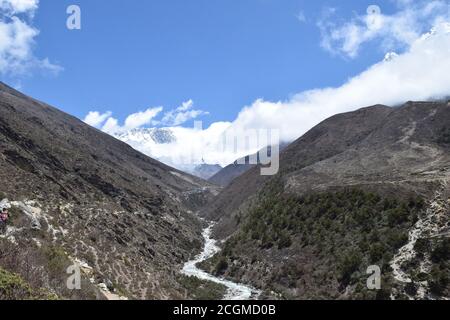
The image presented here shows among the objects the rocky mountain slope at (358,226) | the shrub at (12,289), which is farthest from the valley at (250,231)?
the rocky mountain slope at (358,226)

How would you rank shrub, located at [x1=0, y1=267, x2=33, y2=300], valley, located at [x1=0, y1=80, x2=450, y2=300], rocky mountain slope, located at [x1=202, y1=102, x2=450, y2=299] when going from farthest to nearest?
1. rocky mountain slope, located at [x1=202, y1=102, x2=450, y2=299]
2. valley, located at [x1=0, y1=80, x2=450, y2=300]
3. shrub, located at [x1=0, y1=267, x2=33, y2=300]

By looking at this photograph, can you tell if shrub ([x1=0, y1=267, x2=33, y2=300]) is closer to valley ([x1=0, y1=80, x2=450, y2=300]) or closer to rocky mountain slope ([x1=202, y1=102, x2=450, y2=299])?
valley ([x1=0, y1=80, x2=450, y2=300])

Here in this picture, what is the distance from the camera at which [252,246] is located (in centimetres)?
5841

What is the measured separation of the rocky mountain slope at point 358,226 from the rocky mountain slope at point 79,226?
34.0 ft

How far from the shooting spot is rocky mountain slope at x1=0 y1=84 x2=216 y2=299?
31.1 metres

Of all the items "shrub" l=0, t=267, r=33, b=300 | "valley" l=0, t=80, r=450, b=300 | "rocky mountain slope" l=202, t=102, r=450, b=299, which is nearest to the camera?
"shrub" l=0, t=267, r=33, b=300

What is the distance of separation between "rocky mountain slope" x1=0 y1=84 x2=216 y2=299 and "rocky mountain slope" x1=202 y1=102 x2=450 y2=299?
10378 mm

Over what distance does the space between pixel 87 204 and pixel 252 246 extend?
25040mm

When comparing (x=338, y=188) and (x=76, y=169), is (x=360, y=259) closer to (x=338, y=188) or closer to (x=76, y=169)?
(x=338, y=188)

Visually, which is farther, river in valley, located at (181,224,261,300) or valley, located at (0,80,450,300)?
river in valley, located at (181,224,261,300)

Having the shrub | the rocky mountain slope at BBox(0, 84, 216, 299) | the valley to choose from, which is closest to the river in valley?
the valley

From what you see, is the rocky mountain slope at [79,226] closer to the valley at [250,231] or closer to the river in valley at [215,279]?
the valley at [250,231]
